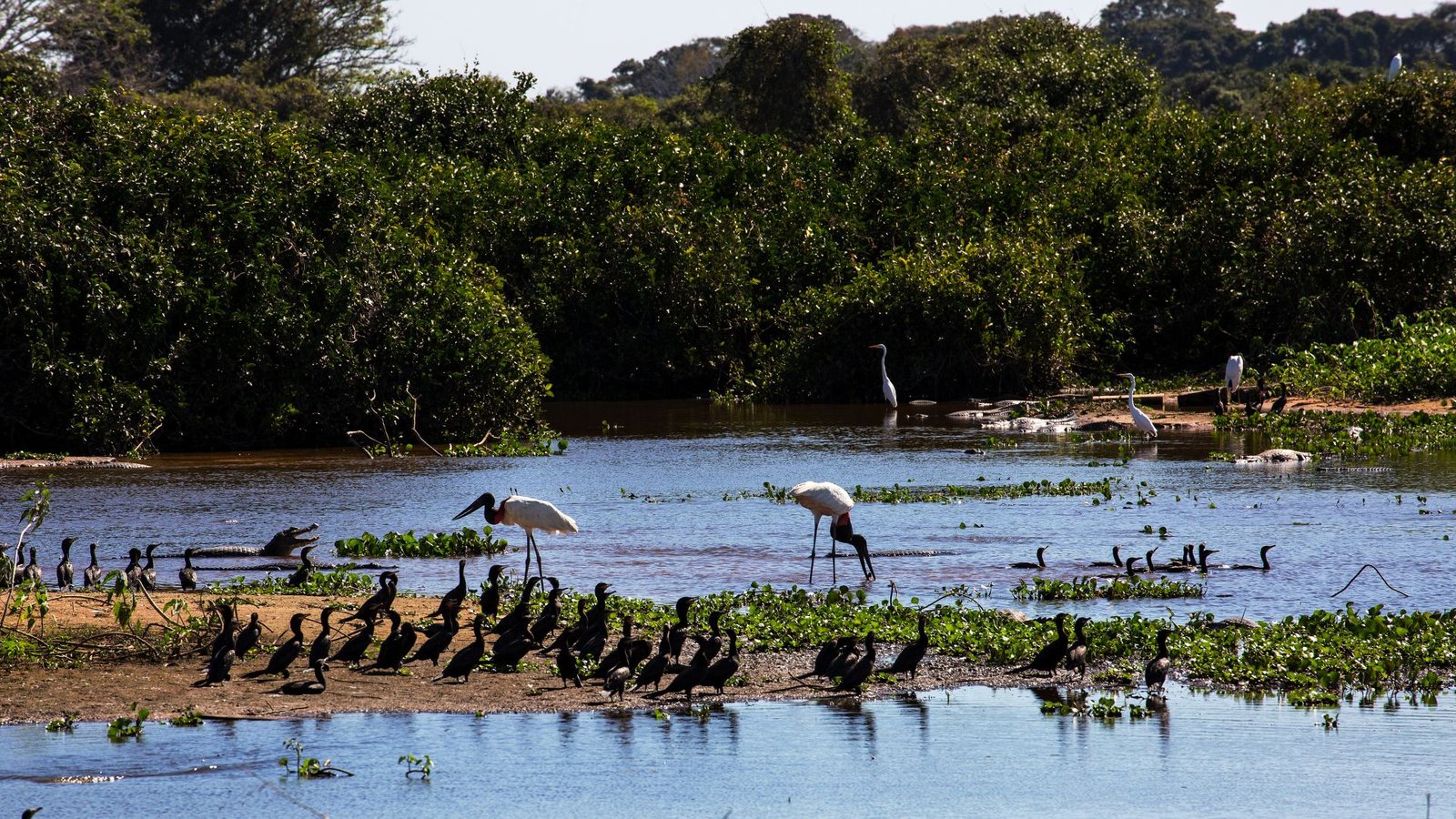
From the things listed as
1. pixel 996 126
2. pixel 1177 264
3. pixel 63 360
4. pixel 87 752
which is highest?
pixel 996 126

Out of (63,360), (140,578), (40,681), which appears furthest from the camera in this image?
(63,360)

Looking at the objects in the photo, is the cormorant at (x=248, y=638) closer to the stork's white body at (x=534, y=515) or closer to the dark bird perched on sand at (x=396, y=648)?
the dark bird perched on sand at (x=396, y=648)

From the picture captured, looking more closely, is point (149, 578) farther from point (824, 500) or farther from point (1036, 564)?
point (1036, 564)

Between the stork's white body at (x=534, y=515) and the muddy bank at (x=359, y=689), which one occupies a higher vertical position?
the stork's white body at (x=534, y=515)

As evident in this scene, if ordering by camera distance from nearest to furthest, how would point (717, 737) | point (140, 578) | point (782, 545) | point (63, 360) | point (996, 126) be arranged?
point (717, 737) → point (140, 578) → point (782, 545) → point (63, 360) → point (996, 126)

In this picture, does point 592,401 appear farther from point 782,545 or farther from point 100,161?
point 782,545

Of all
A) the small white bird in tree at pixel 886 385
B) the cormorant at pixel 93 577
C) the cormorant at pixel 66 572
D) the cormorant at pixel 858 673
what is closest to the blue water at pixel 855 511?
the cormorant at pixel 66 572

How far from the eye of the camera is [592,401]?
129ft

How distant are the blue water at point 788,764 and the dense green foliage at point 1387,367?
20780mm

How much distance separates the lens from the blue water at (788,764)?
822cm

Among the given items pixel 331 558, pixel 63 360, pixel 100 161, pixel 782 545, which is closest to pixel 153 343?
pixel 63 360

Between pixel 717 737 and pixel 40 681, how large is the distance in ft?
13.8

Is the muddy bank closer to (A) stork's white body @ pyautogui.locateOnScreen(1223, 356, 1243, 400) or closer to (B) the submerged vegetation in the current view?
(B) the submerged vegetation

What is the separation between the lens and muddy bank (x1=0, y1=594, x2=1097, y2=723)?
9.71 metres
